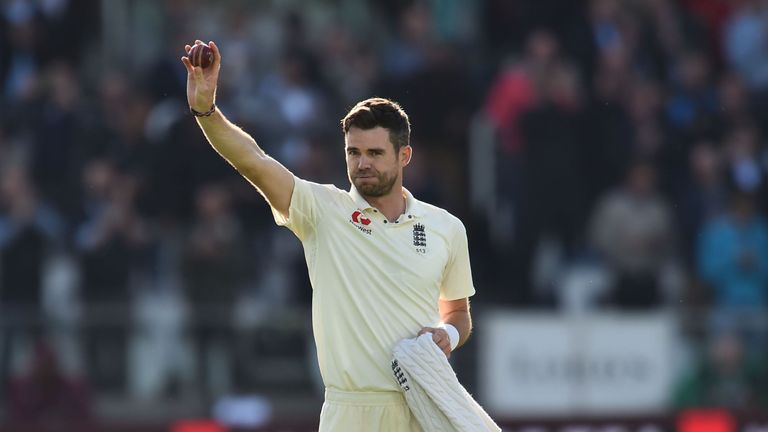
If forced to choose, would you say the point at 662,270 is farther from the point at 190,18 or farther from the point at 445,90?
the point at 190,18

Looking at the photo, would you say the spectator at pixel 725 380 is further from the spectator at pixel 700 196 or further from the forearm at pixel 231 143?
the forearm at pixel 231 143

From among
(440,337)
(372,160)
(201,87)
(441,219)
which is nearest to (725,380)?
(441,219)

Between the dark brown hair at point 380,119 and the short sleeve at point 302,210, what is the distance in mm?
294

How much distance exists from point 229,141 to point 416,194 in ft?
24.9

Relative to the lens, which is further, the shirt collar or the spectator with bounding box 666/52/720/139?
the spectator with bounding box 666/52/720/139

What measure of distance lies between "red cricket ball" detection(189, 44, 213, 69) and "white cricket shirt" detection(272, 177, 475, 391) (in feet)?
2.14

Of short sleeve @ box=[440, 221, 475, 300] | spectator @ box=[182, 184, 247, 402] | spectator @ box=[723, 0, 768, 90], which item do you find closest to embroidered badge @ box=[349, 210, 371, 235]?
short sleeve @ box=[440, 221, 475, 300]

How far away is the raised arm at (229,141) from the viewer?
672cm

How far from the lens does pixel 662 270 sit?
1492 centimetres

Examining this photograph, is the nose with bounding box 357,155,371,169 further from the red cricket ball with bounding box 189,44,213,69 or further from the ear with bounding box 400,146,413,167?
the red cricket ball with bounding box 189,44,213,69

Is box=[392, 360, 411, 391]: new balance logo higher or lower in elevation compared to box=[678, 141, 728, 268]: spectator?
lower

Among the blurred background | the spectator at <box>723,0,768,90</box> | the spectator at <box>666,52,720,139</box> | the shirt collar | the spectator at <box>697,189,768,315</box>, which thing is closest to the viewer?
the shirt collar

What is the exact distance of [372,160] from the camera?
7.04 m

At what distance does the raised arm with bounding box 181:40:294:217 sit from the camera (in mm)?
6723
